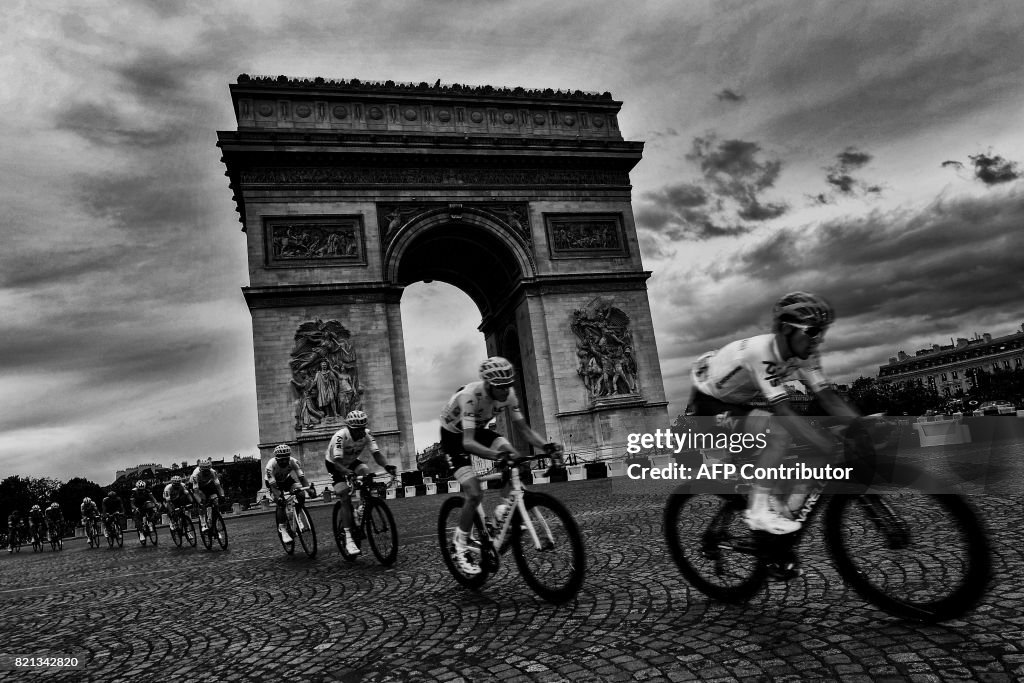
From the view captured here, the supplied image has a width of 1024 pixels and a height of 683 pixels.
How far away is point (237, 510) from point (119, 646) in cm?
2334

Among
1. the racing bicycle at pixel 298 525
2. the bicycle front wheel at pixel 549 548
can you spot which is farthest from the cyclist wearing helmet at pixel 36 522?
the bicycle front wheel at pixel 549 548

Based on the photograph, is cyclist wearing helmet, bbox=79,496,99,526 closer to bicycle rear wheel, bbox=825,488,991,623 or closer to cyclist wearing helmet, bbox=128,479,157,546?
cyclist wearing helmet, bbox=128,479,157,546

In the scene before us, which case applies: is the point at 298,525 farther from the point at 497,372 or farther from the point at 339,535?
the point at 497,372

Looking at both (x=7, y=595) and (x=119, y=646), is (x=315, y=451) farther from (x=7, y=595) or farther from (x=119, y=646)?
(x=119, y=646)

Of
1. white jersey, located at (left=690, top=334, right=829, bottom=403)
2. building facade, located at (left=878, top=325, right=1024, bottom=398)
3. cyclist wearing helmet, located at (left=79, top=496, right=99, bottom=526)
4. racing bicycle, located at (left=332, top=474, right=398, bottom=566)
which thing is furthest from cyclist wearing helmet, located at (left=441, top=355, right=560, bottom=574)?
building facade, located at (left=878, top=325, right=1024, bottom=398)

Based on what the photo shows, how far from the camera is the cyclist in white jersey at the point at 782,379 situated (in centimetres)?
366

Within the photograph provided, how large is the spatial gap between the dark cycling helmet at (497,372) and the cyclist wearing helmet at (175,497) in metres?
9.14

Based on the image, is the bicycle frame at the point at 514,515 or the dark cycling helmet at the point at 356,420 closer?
the bicycle frame at the point at 514,515

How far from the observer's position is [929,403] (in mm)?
74062

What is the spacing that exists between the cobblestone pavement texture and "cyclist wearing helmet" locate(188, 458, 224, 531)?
12.1 ft

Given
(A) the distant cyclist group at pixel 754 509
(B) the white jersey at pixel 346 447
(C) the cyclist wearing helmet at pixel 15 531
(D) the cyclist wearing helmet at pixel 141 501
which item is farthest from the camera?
(C) the cyclist wearing helmet at pixel 15 531

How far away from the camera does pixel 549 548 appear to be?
15.1ft

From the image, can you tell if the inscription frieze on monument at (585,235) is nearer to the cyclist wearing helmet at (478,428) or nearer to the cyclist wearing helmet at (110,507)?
the cyclist wearing helmet at (110,507)
